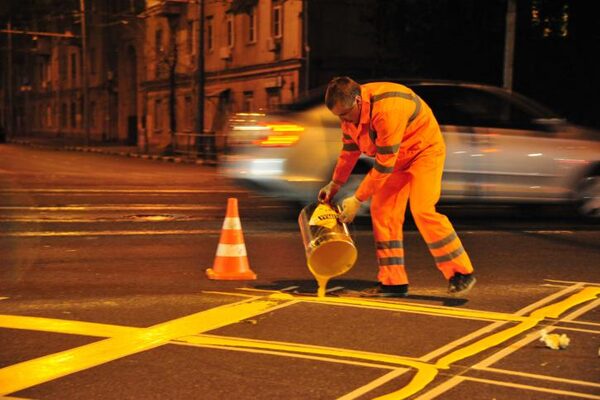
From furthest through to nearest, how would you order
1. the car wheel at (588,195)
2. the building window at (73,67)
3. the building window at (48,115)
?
Result: the building window at (48,115), the building window at (73,67), the car wheel at (588,195)

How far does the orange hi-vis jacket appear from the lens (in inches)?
241

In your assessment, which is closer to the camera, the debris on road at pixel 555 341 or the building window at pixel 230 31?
the debris on road at pixel 555 341

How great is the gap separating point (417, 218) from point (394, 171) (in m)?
0.39

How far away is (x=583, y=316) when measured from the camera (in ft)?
20.0

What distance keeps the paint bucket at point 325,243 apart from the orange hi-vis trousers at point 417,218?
0.87ft

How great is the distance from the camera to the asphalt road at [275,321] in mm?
4508

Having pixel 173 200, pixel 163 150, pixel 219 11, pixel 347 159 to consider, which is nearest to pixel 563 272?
pixel 347 159

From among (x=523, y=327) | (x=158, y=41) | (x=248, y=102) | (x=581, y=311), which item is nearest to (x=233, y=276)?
(x=523, y=327)

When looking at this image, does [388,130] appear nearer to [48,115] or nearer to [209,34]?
[209,34]

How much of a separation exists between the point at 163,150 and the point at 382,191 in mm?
31125

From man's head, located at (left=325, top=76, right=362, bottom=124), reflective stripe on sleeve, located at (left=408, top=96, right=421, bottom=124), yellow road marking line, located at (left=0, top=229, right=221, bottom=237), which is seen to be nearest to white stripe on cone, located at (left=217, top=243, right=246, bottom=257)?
man's head, located at (left=325, top=76, right=362, bottom=124)

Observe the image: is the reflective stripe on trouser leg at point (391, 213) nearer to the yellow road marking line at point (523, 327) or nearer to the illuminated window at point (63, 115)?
the yellow road marking line at point (523, 327)

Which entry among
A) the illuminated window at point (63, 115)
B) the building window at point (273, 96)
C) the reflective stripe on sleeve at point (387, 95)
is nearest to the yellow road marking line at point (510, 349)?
the reflective stripe on sleeve at point (387, 95)

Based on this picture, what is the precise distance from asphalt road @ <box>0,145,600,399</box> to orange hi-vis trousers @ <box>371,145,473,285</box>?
0.90 feet
